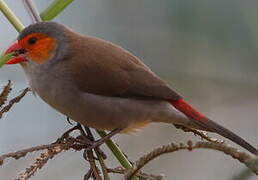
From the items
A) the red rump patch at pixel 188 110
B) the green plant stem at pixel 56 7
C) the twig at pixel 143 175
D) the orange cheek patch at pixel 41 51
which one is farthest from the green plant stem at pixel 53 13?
the orange cheek patch at pixel 41 51

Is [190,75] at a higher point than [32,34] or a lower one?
lower

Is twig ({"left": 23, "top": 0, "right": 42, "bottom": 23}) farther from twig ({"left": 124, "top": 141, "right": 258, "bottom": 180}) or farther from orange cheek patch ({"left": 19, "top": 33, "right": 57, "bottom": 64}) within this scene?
twig ({"left": 124, "top": 141, "right": 258, "bottom": 180})

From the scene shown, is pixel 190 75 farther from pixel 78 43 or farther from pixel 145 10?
pixel 145 10

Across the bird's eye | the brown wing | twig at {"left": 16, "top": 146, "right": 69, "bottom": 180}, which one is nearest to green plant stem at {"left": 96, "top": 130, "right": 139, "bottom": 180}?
twig at {"left": 16, "top": 146, "right": 69, "bottom": 180}

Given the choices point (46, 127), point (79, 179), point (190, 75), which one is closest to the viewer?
point (190, 75)

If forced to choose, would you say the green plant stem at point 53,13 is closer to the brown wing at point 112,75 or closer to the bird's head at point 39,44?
the bird's head at point 39,44

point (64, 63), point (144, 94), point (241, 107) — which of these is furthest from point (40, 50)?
point (241, 107)

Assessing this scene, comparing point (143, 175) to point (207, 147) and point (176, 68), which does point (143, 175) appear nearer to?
point (207, 147)
